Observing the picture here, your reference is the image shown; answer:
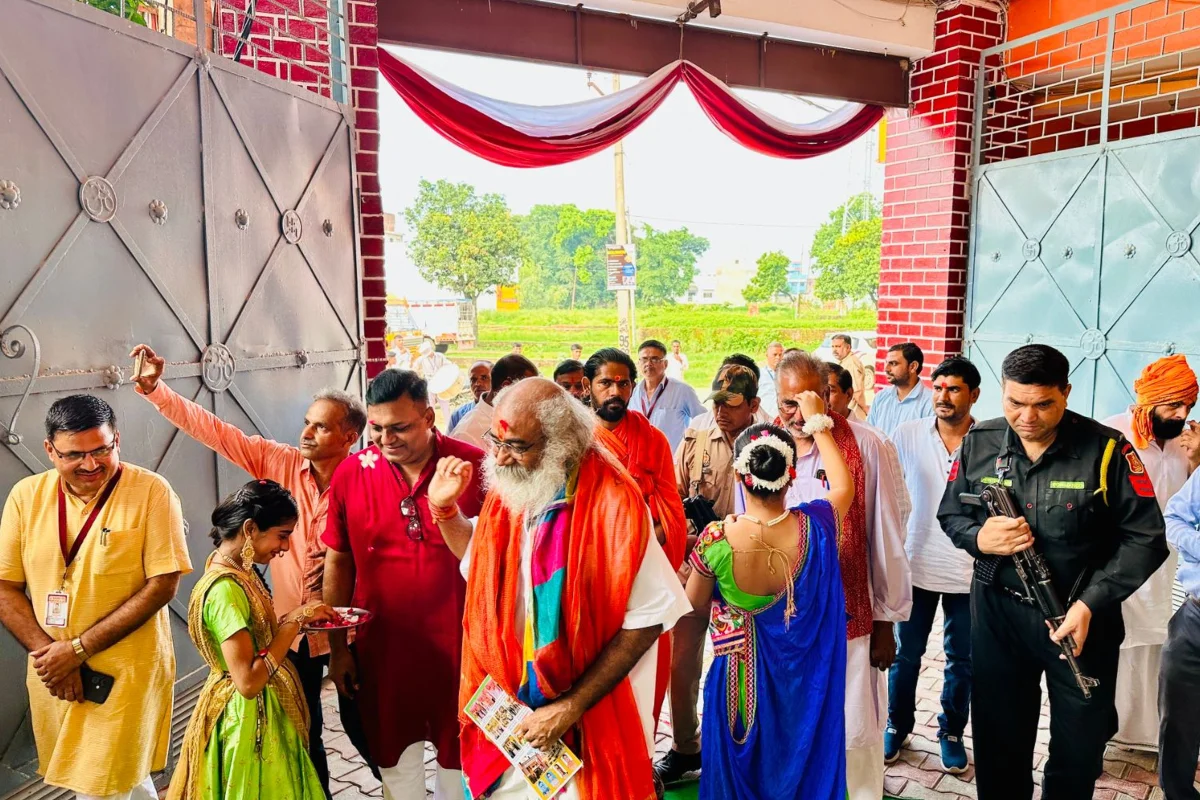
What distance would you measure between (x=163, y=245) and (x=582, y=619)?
247 centimetres

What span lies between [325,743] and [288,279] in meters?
2.29

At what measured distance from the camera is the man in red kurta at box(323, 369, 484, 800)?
2.68 metres

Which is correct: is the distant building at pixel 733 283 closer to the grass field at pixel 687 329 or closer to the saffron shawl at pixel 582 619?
the grass field at pixel 687 329

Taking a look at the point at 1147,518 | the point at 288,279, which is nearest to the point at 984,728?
the point at 1147,518

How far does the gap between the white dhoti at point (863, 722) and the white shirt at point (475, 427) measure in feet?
7.02

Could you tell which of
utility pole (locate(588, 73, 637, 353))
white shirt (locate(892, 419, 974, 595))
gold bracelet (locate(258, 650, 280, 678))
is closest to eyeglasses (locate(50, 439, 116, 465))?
gold bracelet (locate(258, 650, 280, 678))

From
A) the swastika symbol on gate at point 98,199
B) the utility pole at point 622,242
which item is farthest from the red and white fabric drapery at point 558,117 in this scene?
the utility pole at point 622,242

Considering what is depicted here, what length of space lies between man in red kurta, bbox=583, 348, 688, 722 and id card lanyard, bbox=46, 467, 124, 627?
1654mm

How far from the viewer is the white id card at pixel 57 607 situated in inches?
101

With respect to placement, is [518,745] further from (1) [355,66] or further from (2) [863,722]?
(1) [355,66]

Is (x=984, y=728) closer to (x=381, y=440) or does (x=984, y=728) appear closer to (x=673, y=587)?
(x=673, y=587)

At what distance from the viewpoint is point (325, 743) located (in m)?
3.86

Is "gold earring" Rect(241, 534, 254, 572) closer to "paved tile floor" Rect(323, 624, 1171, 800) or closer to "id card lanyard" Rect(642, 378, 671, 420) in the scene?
"paved tile floor" Rect(323, 624, 1171, 800)

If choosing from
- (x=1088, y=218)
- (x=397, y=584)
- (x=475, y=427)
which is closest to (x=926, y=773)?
(x=397, y=584)
